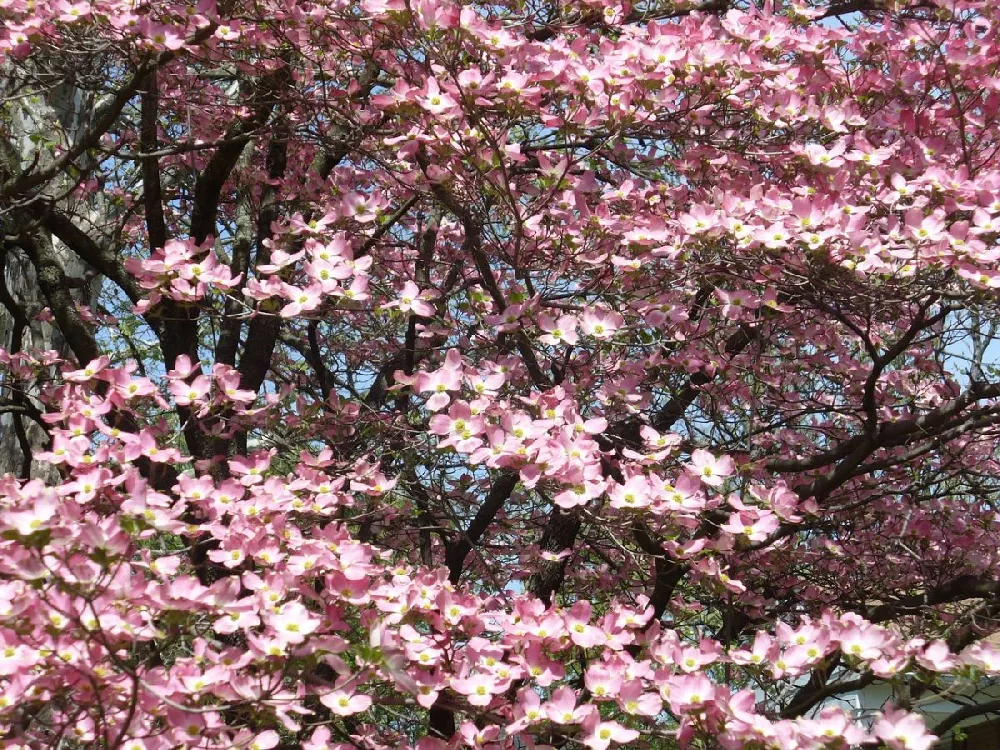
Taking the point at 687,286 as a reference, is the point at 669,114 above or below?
above

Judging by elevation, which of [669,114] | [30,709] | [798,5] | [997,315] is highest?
[798,5]

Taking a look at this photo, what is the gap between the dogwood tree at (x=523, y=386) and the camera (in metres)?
2.19

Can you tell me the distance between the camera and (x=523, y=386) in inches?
154

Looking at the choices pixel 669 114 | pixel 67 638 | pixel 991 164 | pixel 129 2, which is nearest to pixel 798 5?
pixel 669 114

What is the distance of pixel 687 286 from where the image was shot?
3.37m

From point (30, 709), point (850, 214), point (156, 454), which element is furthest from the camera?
point (850, 214)

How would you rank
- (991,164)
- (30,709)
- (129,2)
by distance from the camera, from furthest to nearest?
Answer: (991,164)
(129,2)
(30,709)

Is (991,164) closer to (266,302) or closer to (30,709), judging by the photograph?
(266,302)

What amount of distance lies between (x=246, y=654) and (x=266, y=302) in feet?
4.24

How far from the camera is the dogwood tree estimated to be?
2.19 m

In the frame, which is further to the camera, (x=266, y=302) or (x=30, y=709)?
(x=266, y=302)

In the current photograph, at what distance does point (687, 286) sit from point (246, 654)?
198cm

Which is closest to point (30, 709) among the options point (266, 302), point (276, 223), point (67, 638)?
point (67, 638)

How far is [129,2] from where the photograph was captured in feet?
10.2
